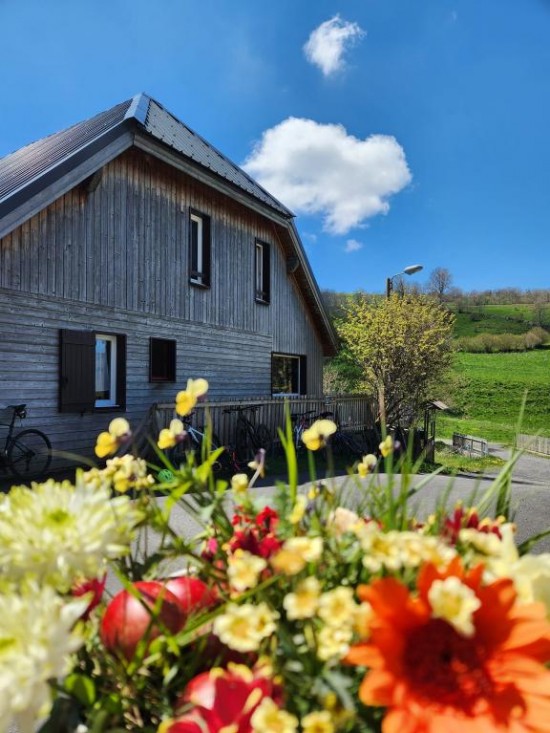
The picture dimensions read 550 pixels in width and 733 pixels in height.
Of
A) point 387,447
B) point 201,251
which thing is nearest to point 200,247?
point 201,251

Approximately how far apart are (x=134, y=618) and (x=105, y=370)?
996 centimetres

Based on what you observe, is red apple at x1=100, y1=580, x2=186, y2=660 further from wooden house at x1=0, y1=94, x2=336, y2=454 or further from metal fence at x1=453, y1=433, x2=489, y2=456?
metal fence at x1=453, y1=433, x2=489, y2=456

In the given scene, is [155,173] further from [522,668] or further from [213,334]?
[522,668]

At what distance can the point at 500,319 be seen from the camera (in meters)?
53.0

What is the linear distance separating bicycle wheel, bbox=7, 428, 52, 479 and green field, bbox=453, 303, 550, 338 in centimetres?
4551

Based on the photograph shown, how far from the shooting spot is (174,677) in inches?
24.1

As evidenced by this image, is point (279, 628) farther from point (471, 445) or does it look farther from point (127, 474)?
point (471, 445)

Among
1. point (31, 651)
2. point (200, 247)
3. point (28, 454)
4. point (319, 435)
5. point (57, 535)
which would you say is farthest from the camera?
point (200, 247)

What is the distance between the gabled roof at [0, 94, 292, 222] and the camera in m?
7.78

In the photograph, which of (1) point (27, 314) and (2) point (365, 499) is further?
(1) point (27, 314)

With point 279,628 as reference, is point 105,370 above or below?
above

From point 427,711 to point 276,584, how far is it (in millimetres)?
195

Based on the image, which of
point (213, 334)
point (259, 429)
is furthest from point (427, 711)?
point (213, 334)

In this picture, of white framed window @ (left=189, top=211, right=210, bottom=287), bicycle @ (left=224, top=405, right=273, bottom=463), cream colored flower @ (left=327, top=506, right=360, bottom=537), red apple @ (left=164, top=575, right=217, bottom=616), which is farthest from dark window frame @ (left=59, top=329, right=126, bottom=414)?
cream colored flower @ (left=327, top=506, right=360, bottom=537)
